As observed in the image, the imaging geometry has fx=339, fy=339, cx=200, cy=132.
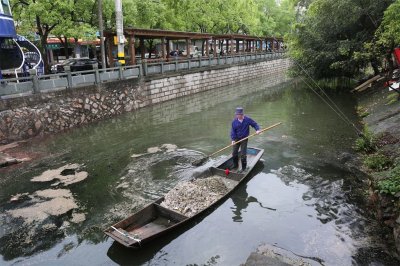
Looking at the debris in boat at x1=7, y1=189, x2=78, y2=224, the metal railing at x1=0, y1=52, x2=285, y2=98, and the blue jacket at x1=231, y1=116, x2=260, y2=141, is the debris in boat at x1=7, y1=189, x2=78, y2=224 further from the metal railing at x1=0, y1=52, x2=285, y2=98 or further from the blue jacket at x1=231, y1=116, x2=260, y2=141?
the metal railing at x1=0, y1=52, x2=285, y2=98

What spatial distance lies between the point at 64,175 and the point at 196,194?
18.1 ft

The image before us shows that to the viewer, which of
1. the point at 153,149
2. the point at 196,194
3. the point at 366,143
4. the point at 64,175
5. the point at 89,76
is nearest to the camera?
the point at 196,194

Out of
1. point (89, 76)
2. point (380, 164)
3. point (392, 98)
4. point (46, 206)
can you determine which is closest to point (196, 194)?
point (46, 206)

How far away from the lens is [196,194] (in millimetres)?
9555

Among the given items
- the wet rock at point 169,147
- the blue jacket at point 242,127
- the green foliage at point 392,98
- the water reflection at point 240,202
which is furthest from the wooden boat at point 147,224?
the green foliage at point 392,98

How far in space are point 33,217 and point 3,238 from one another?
100cm

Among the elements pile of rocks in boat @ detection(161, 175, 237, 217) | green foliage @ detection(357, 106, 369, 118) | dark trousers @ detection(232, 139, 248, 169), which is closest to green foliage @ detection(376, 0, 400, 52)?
green foliage @ detection(357, 106, 369, 118)

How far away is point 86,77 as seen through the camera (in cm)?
1927

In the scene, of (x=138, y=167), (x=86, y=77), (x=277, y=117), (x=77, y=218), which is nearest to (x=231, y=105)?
A: (x=277, y=117)

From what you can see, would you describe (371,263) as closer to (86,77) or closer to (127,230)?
(127,230)

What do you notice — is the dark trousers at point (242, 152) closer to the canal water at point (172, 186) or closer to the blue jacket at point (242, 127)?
the blue jacket at point (242, 127)

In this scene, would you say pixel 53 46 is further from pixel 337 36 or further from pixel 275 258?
pixel 275 258

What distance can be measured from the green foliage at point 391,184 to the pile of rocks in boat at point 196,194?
4037 millimetres

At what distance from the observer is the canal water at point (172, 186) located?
307 inches
